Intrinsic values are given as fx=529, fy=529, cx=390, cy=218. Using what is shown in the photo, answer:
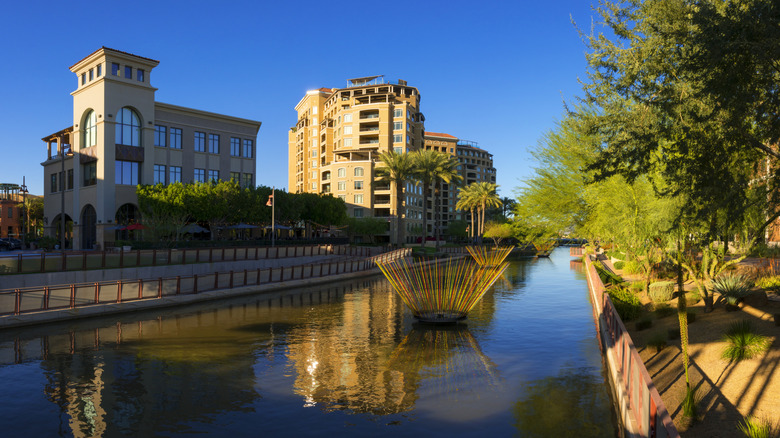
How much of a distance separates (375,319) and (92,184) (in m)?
47.7

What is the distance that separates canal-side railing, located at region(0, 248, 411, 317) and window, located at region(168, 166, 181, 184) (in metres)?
30.7

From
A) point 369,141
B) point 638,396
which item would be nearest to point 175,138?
point 369,141

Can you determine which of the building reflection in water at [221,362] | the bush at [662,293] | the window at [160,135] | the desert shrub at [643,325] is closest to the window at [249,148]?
the window at [160,135]

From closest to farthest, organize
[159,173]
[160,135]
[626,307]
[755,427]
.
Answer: [755,427] < [626,307] < [159,173] < [160,135]

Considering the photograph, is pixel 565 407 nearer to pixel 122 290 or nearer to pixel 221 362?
pixel 221 362

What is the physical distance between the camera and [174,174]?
64.9 meters

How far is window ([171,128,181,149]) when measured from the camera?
213 ft

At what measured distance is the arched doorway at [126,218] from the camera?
57.4m

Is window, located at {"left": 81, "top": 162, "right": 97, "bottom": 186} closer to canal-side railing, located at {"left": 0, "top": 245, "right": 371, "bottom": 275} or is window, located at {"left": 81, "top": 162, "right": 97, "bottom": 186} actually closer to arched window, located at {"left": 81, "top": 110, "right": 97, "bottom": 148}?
arched window, located at {"left": 81, "top": 110, "right": 97, "bottom": 148}

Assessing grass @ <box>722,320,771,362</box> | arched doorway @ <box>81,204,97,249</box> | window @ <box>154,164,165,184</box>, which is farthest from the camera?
window @ <box>154,164,165,184</box>

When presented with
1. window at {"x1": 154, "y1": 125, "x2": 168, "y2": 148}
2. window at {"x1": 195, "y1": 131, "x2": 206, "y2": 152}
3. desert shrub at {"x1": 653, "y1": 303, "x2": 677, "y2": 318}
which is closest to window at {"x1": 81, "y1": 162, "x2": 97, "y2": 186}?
window at {"x1": 154, "y1": 125, "x2": 168, "y2": 148}

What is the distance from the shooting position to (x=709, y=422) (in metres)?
9.80

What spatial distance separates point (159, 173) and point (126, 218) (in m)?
7.28

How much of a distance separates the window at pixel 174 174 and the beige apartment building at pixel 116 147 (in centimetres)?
12
